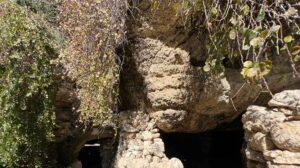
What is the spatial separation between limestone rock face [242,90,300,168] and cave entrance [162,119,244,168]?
4028 mm

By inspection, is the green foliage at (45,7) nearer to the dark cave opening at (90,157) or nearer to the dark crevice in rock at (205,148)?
the dark cave opening at (90,157)

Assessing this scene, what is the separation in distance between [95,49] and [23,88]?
42.0 inches

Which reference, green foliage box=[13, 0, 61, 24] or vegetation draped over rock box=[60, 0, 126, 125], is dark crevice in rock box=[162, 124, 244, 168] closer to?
green foliage box=[13, 0, 61, 24]

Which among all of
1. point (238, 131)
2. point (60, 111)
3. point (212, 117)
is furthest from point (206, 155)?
point (60, 111)

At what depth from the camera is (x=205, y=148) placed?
9.62 meters

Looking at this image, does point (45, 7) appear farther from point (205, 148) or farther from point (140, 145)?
point (205, 148)

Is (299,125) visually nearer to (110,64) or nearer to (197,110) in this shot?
(197,110)

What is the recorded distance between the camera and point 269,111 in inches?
198

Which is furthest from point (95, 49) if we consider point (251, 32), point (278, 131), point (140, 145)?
point (251, 32)

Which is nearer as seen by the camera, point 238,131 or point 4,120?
point 4,120

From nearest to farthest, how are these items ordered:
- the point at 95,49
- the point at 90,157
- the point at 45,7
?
the point at 95,49 → the point at 45,7 → the point at 90,157

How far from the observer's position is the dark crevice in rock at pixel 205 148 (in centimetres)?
934

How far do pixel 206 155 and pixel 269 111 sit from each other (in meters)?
4.69

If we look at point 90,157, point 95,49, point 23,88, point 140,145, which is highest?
point 95,49
